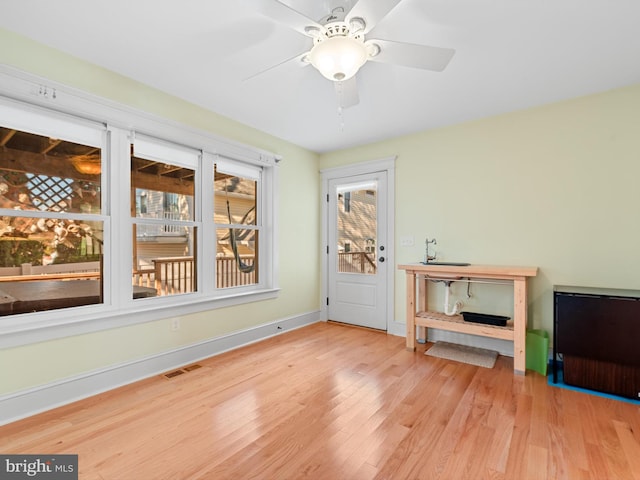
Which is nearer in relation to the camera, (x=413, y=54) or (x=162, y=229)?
(x=413, y=54)

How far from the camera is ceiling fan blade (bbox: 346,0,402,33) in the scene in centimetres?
143

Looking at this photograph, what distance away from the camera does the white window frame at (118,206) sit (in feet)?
6.78

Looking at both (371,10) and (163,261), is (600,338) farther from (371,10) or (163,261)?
(163,261)

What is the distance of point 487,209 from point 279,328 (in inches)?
109

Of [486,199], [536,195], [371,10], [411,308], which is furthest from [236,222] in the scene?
[536,195]

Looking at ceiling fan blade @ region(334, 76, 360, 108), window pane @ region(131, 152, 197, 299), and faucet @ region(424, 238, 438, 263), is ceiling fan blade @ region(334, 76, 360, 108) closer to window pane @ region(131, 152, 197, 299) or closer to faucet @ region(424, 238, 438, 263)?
window pane @ region(131, 152, 197, 299)

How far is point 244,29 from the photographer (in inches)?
77.0

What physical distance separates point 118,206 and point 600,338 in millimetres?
3921

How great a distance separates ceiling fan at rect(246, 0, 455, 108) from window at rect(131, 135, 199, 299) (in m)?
1.76

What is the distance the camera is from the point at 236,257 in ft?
11.9

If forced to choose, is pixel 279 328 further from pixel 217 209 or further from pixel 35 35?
pixel 35 35

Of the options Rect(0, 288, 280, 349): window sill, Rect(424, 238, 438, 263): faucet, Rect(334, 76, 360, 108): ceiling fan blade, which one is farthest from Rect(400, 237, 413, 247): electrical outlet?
Rect(0, 288, 280, 349): window sill

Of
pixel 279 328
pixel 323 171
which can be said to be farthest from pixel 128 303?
pixel 323 171

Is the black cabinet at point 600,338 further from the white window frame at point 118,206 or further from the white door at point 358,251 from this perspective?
the white window frame at point 118,206
